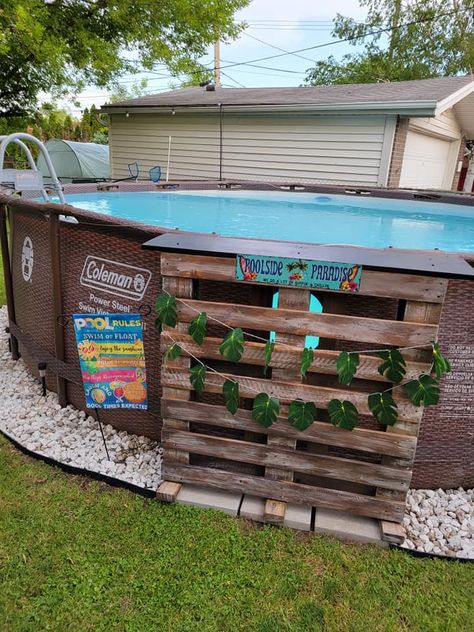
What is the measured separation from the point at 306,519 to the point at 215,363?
102 centimetres

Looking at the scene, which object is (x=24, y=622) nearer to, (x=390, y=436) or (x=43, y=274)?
(x=390, y=436)

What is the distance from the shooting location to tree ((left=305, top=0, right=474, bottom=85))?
73.5 ft

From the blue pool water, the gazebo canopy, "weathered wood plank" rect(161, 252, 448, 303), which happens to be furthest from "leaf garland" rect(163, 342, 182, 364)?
the gazebo canopy

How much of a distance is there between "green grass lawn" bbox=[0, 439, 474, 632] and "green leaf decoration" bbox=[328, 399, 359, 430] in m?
0.67

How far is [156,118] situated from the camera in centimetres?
1258

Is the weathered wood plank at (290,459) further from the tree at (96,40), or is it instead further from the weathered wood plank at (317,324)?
the tree at (96,40)

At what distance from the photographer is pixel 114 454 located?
3.09 metres

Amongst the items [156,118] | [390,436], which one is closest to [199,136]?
[156,118]

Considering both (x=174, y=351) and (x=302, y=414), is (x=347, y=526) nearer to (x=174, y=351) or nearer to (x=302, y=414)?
(x=302, y=414)

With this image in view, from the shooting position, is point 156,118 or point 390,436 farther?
point 156,118

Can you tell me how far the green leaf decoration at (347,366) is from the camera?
224 centimetres

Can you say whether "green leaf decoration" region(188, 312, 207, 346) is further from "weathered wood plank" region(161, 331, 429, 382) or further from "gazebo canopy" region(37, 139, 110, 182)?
"gazebo canopy" region(37, 139, 110, 182)

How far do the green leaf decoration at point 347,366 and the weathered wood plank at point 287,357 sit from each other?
0.22 feet

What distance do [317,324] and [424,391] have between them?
622 millimetres
